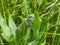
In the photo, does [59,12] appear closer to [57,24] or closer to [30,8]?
[57,24]

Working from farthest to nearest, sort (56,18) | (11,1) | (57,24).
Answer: (11,1), (56,18), (57,24)

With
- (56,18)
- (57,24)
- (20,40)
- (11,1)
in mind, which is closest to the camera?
(20,40)

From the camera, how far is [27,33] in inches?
36.1

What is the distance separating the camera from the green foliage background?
0.91 m

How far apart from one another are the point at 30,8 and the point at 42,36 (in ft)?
1.35

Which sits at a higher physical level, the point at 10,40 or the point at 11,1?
the point at 11,1

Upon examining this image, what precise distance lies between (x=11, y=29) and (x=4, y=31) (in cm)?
4

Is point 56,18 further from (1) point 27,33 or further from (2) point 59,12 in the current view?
(1) point 27,33

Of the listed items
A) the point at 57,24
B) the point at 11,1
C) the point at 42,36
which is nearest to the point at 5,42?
the point at 42,36

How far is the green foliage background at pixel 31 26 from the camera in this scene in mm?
909

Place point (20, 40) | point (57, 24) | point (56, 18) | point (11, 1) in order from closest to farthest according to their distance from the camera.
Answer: point (20, 40) < point (57, 24) < point (56, 18) < point (11, 1)

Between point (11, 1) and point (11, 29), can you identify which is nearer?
point (11, 29)

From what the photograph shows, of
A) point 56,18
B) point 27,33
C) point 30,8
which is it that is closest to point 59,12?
point 56,18

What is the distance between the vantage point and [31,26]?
0.96 m
